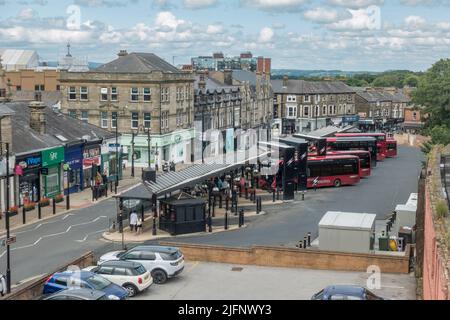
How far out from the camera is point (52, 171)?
4822cm

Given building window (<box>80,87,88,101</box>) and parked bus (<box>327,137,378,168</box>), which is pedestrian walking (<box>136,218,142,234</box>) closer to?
building window (<box>80,87,88,101</box>)

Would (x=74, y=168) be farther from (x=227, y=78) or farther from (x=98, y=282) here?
(x=227, y=78)

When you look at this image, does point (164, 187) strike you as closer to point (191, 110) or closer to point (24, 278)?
point (24, 278)

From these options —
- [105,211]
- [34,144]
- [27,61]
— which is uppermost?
[27,61]

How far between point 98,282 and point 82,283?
0.54 meters

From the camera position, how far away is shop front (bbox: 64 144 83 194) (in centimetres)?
5019

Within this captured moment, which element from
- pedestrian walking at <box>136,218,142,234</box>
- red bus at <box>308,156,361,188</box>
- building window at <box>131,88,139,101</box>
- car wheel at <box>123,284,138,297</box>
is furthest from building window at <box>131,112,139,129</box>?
car wheel at <box>123,284,138,297</box>

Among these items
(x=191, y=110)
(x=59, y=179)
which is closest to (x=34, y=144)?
(x=59, y=179)

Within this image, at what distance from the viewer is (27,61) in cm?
12938

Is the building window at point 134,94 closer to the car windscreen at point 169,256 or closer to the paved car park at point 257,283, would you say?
the paved car park at point 257,283

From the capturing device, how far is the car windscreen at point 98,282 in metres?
21.7

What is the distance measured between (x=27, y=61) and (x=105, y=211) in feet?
306

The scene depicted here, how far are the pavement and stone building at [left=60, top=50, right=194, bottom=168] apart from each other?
64.7ft

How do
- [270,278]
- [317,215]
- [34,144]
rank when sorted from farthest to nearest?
1. [34,144]
2. [317,215]
3. [270,278]
